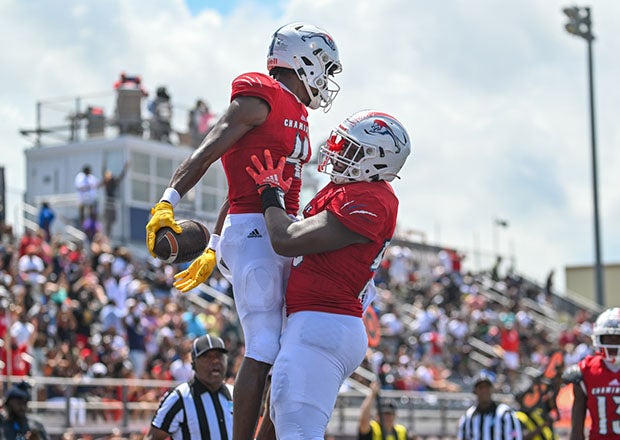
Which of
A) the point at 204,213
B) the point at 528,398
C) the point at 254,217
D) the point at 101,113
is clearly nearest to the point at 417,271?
the point at 204,213

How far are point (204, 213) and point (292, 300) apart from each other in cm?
2124

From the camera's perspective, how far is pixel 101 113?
1109 inches

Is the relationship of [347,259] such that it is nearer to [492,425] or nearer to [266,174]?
[266,174]

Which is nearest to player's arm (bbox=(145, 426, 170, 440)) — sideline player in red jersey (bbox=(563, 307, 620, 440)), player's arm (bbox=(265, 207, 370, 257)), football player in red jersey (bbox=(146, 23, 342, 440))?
football player in red jersey (bbox=(146, 23, 342, 440))

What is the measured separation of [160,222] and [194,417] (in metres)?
2.73

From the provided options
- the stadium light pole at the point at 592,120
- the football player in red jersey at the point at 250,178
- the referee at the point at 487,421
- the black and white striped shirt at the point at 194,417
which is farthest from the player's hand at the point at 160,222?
the stadium light pole at the point at 592,120

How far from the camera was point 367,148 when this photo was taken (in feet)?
17.9

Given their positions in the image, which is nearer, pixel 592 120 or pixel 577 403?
pixel 577 403

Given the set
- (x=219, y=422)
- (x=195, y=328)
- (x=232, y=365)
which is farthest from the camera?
(x=195, y=328)

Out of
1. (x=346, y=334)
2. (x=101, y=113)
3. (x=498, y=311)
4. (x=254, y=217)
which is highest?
(x=101, y=113)

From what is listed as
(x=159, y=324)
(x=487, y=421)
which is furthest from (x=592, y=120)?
(x=487, y=421)

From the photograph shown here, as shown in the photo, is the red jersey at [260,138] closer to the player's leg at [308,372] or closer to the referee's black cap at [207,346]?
the player's leg at [308,372]

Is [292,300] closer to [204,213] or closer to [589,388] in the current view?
[589,388]

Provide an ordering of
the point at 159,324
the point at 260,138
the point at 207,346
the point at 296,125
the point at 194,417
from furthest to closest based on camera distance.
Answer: the point at 159,324 < the point at 207,346 < the point at 194,417 < the point at 296,125 < the point at 260,138
